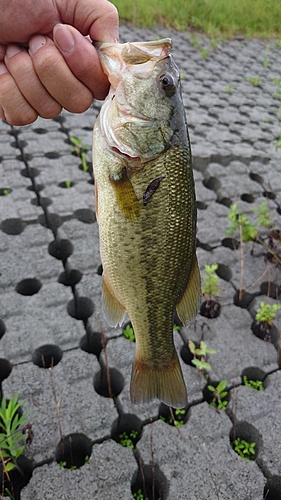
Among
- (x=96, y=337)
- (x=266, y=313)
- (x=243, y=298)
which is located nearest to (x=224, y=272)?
(x=243, y=298)

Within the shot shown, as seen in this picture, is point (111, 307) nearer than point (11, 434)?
Yes

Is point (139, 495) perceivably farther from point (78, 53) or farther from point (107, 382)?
point (78, 53)

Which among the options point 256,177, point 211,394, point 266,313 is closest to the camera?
point 211,394

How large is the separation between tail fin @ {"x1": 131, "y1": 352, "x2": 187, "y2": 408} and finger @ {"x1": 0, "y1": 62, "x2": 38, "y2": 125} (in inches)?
44.3

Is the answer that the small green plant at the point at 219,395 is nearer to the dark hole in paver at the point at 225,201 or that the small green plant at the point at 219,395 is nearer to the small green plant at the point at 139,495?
the small green plant at the point at 139,495

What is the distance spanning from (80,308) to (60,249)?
0.54 m

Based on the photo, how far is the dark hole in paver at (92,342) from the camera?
2.27 metres

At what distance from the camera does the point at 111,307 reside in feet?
5.18

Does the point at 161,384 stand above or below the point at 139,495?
above

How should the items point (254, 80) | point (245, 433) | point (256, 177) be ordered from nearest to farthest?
point (245, 433)
point (256, 177)
point (254, 80)

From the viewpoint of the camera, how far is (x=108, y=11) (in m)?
1.55

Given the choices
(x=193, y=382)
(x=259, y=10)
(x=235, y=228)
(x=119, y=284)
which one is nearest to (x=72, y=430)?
(x=193, y=382)

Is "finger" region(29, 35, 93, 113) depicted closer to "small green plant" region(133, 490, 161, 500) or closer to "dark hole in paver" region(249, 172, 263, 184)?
"small green plant" region(133, 490, 161, 500)

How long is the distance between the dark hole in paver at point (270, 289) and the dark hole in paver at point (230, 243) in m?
0.38
